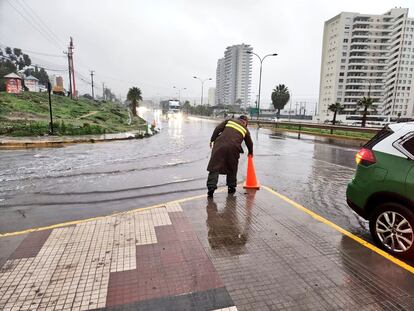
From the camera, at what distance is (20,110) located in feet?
86.1

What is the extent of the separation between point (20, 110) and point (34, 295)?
28817mm

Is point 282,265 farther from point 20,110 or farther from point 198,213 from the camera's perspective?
point 20,110

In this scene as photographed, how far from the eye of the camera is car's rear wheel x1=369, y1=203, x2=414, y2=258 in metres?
3.50

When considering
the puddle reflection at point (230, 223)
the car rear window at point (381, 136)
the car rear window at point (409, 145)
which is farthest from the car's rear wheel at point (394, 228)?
the puddle reflection at point (230, 223)

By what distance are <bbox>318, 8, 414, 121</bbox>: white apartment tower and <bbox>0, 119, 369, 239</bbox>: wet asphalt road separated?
324 ft

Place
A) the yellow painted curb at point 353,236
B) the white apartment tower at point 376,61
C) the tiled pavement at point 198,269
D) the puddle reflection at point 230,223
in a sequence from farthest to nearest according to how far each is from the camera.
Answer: the white apartment tower at point 376,61
the puddle reflection at point 230,223
the yellow painted curb at point 353,236
the tiled pavement at point 198,269

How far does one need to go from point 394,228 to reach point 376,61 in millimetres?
118366

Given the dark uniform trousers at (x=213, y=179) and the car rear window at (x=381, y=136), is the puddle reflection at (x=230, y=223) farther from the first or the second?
the car rear window at (x=381, y=136)

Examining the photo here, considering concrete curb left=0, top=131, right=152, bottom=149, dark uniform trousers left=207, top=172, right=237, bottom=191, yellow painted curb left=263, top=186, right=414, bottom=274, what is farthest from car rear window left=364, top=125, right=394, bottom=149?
concrete curb left=0, top=131, right=152, bottom=149

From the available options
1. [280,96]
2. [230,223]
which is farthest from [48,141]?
[280,96]

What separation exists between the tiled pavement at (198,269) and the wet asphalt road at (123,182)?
1.04 m

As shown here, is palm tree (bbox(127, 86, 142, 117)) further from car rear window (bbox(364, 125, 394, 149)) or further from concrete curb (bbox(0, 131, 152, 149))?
car rear window (bbox(364, 125, 394, 149))

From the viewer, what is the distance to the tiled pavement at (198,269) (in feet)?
8.87

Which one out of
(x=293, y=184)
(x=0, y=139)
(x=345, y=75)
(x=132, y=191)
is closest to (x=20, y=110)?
(x=0, y=139)
